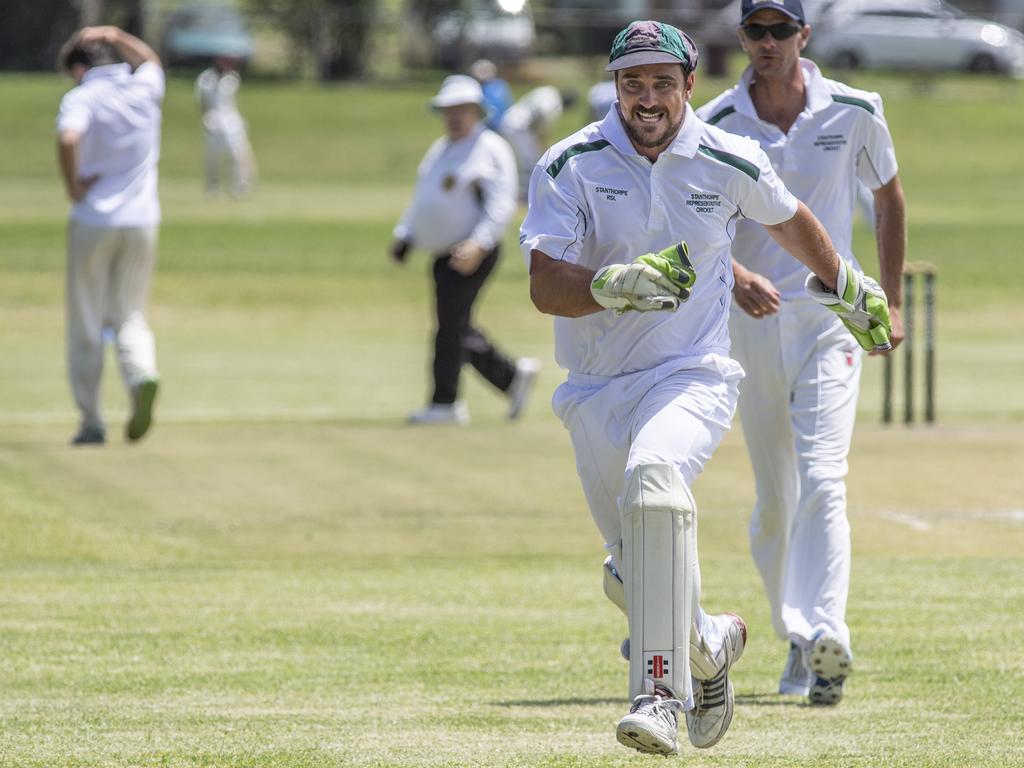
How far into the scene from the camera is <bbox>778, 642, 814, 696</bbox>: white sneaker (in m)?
6.48

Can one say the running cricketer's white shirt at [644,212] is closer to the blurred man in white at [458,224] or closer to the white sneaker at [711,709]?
the white sneaker at [711,709]

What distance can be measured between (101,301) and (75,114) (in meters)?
1.16

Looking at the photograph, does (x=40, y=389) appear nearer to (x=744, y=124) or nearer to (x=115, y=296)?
(x=115, y=296)

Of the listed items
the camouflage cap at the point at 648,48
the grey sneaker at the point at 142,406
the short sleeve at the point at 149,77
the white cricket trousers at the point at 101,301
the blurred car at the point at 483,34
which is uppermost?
the camouflage cap at the point at 648,48

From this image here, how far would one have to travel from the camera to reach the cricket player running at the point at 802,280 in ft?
21.8

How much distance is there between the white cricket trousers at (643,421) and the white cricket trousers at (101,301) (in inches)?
278

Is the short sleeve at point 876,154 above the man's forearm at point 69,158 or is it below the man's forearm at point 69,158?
above

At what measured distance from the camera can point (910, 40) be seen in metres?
45.0

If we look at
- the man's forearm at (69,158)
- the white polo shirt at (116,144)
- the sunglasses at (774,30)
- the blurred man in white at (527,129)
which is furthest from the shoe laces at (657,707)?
the blurred man in white at (527,129)

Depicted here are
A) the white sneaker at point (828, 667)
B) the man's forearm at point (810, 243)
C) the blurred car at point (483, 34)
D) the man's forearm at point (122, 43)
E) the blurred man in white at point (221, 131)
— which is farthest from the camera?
the blurred car at point (483, 34)

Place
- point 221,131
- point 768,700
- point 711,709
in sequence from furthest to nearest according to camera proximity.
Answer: point 221,131 < point 768,700 < point 711,709

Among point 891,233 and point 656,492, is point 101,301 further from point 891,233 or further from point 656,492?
point 656,492

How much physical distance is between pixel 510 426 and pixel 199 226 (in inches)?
614

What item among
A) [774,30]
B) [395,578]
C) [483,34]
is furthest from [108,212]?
[483,34]
